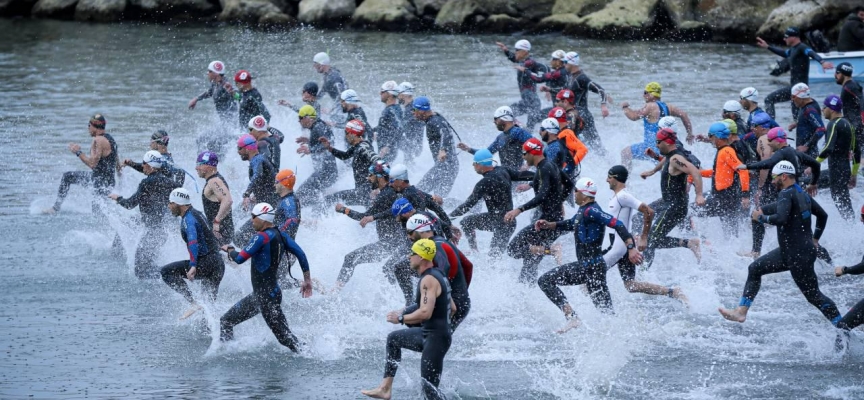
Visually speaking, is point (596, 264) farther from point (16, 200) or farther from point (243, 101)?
point (16, 200)

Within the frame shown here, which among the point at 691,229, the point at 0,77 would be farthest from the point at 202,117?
the point at 691,229

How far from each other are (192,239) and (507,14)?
22083mm

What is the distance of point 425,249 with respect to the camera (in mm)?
9055

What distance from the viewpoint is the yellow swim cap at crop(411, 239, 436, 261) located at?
9055mm

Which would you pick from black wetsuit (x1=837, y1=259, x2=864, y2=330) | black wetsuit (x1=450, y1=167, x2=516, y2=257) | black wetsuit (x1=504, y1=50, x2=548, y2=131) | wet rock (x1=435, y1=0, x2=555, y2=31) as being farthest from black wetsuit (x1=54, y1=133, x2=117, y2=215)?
wet rock (x1=435, y1=0, x2=555, y2=31)

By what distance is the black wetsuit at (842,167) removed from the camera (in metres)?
14.2

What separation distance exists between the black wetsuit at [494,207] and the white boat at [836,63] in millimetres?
11423

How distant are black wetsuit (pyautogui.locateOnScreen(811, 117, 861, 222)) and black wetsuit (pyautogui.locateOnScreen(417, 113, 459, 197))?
495cm

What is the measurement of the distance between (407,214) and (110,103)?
47.1 ft

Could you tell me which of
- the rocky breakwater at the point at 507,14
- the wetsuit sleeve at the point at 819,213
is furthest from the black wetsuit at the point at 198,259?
the rocky breakwater at the point at 507,14

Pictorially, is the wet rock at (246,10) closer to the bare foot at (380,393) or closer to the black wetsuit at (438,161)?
the black wetsuit at (438,161)

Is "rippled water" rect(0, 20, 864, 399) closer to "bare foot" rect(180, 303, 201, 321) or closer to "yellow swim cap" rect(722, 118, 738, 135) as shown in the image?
"bare foot" rect(180, 303, 201, 321)

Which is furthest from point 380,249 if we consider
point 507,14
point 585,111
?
point 507,14

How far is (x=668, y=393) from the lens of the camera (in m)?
9.88
